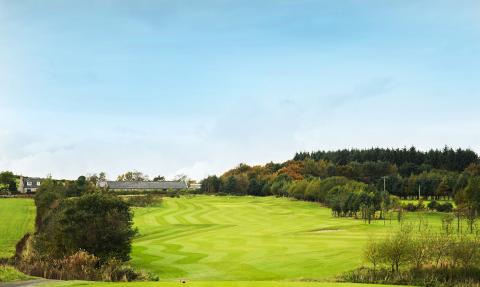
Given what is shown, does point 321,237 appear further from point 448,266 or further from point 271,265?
point 448,266

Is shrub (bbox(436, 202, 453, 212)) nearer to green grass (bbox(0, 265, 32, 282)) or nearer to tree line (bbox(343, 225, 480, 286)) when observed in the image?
tree line (bbox(343, 225, 480, 286))

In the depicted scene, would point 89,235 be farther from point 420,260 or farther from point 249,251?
point 420,260

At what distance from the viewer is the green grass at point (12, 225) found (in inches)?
2527

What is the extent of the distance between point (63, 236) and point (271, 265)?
18.7 meters

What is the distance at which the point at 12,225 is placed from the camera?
8806cm

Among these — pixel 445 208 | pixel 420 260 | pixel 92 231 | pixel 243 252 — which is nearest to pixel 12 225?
pixel 92 231

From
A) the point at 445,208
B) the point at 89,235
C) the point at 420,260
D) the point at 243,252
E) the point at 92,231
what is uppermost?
the point at 445,208

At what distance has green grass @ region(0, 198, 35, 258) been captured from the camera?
64.2 metres

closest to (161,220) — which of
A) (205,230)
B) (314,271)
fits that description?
(205,230)

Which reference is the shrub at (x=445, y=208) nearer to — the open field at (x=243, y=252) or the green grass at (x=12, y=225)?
the open field at (x=243, y=252)

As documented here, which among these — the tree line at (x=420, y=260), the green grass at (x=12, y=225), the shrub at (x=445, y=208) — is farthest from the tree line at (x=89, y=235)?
the shrub at (x=445, y=208)

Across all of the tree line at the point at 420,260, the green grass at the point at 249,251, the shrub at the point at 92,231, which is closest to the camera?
the tree line at the point at 420,260

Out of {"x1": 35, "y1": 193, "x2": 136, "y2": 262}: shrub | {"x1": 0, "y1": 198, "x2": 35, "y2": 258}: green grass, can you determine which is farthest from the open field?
{"x1": 35, "y1": 193, "x2": 136, "y2": 262}: shrub

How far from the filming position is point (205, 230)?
87125 mm
